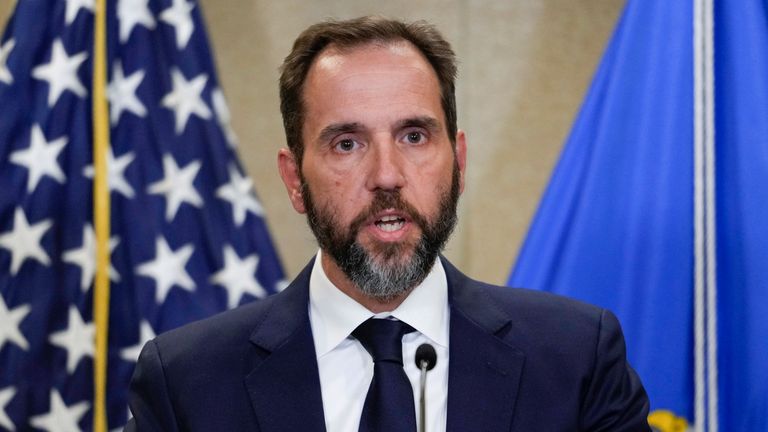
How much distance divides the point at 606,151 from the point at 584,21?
3.14 feet

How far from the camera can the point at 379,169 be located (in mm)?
1646

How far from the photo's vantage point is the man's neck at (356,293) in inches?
69.3

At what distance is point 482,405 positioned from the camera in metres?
1.65

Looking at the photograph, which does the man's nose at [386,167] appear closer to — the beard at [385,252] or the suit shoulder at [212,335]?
the beard at [385,252]

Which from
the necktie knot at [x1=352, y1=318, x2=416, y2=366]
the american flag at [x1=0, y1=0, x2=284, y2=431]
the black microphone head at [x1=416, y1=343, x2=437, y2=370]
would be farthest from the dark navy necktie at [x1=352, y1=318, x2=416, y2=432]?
the american flag at [x1=0, y1=0, x2=284, y2=431]

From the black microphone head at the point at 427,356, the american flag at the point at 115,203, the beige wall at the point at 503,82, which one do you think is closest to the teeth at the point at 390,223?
the black microphone head at the point at 427,356

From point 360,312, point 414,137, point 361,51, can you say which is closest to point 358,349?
point 360,312

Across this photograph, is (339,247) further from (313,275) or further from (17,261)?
(17,261)

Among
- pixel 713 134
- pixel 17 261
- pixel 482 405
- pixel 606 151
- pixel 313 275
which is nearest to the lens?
pixel 482 405

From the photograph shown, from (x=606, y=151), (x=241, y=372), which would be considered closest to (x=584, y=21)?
(x=606, y=151)

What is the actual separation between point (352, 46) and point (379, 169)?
284 millimetres

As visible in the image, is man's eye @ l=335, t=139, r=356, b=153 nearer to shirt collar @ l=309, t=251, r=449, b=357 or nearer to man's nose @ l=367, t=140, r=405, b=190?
man's nose @ l=367, t=140, r=405, b=190

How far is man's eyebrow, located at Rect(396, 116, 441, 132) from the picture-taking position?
5.61 ft

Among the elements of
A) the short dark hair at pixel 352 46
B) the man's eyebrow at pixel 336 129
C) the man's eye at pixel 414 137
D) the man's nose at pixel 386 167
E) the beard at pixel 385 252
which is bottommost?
the beard at pixel 385 252
